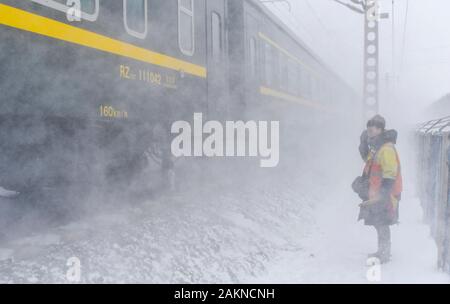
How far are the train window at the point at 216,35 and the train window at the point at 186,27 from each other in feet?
2.27

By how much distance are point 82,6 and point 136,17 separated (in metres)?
0.70

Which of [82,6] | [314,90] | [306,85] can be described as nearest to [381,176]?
[82,6]

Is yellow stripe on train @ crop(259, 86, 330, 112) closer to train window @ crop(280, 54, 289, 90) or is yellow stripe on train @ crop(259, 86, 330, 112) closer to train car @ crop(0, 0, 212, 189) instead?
train window @ crop(280, 54, 289, 90)

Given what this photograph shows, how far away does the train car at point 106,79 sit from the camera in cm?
313

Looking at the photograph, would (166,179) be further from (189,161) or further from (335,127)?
(335,127)

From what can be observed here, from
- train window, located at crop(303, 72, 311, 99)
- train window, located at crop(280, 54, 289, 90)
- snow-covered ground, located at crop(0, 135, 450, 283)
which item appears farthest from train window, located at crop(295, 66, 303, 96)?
snow-covered ground, located at crop(0, 135, 450, 283)

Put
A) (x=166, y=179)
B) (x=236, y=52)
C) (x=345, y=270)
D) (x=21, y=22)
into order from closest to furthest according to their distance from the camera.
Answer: (x=21, y=22)
(x=345, y=270)
(x=166, y=179)
(x=236, y=52)

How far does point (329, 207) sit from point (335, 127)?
9.02 metres

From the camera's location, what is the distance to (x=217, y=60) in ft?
19.8

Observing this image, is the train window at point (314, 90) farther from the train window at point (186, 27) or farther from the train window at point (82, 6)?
the train window at point (82, 6)

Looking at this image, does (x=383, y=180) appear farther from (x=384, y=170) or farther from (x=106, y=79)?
(x=106, y=79)

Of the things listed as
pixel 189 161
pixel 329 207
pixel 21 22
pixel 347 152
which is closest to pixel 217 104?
pixel 189 161

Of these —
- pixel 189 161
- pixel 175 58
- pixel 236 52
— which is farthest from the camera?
pixel 236 52
